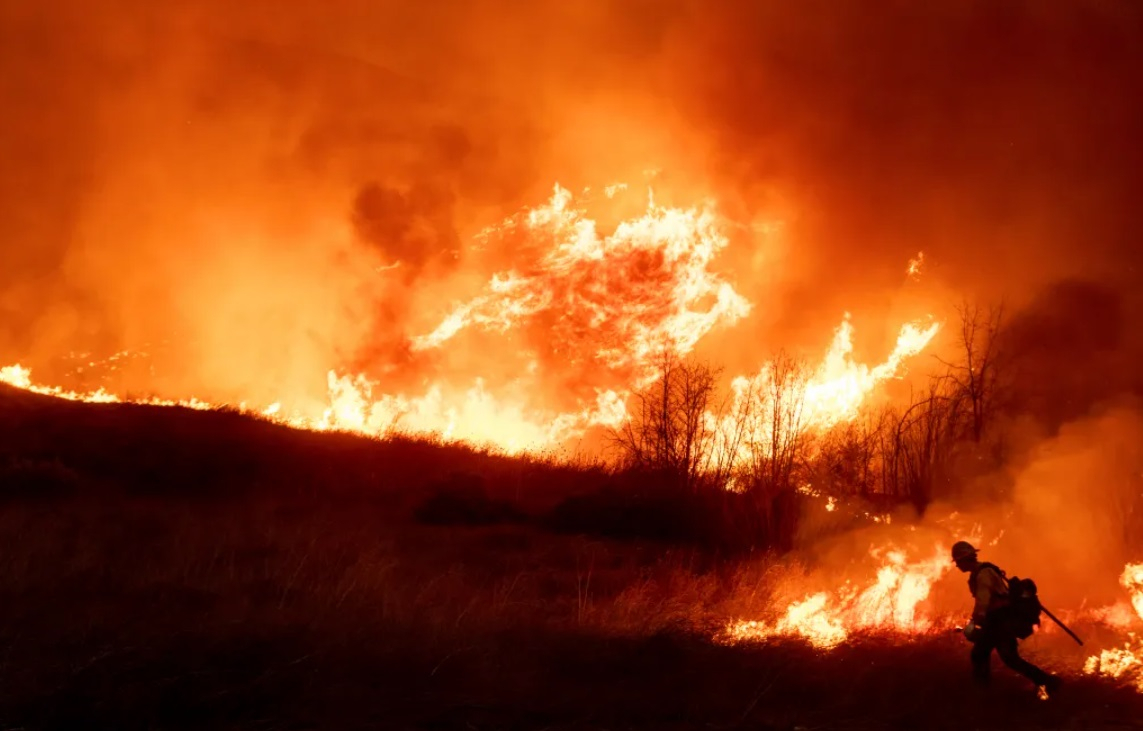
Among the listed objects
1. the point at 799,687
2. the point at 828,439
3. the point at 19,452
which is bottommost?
the point at 799,687

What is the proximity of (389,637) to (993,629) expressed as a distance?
6.53m

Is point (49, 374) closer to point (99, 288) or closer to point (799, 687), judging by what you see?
point (99, 288)

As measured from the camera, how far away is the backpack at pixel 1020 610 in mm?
9672

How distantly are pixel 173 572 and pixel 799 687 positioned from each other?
7.61m

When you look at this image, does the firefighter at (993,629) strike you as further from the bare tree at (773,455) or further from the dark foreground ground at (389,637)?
the bare tree at (773,455)

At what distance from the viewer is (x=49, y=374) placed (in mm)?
45375

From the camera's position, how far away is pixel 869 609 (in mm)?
14039

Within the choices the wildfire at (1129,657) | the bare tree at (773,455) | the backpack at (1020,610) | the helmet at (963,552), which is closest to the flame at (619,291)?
the bare tree at (773,455)

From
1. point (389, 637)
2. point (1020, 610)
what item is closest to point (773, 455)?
point (1020, 610)

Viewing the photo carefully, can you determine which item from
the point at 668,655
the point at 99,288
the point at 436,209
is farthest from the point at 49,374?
the point at 668,655

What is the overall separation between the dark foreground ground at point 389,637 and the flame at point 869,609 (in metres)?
0.51

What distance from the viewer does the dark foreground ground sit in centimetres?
767

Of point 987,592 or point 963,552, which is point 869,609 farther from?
point 987,592

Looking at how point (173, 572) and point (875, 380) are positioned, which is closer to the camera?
point (173, 572)
